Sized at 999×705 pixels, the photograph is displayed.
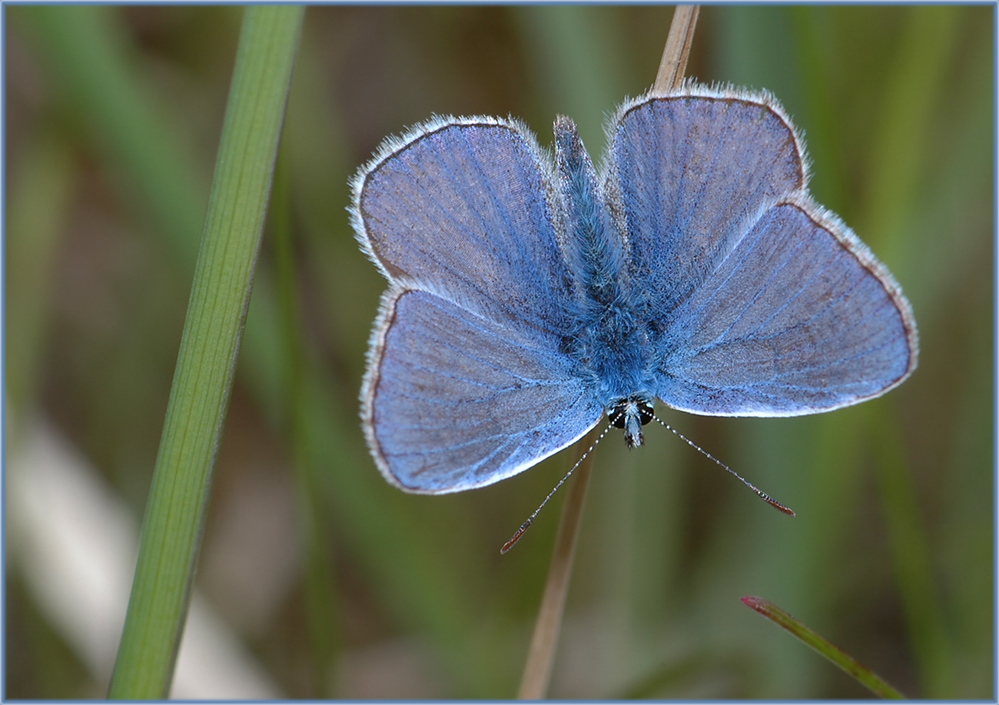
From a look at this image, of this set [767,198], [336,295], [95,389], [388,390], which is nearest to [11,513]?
[95,389]

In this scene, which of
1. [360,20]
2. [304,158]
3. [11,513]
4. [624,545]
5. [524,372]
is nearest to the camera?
[524,372]

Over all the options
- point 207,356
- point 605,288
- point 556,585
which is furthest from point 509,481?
point 207,356

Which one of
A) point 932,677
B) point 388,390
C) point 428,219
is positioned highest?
point 428,219

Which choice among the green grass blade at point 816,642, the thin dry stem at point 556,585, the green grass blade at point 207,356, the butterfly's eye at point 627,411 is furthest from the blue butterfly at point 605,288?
the green grass blade at point 816,642

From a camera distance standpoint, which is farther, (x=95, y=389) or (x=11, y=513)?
(x=95, y=389)

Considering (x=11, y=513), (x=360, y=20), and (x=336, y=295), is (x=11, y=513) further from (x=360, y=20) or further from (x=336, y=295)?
(x=360, y=20)

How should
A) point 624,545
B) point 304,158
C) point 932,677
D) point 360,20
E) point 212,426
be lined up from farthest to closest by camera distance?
point 360,20 → point 304,158 → point 624,545 → point 932,677 → point 212,426
